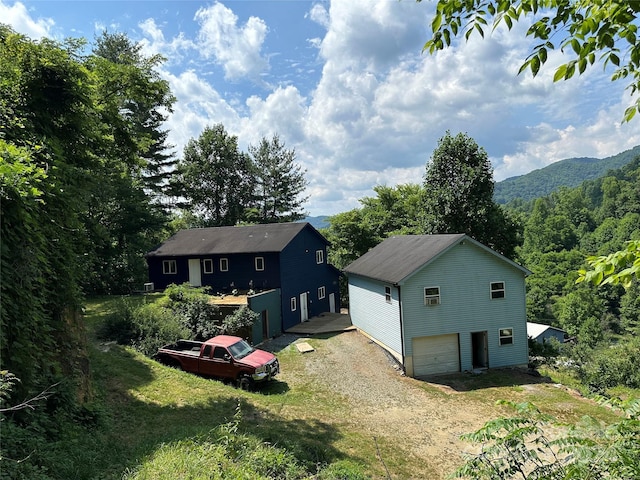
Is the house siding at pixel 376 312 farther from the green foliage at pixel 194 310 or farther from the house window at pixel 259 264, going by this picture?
the green foliage at pixel 194 310

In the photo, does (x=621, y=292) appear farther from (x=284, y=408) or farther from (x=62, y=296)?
(x=62, y=296)

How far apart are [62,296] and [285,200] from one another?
136 feet

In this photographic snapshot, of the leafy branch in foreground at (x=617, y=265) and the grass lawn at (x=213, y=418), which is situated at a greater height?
the leafy branch in foreground at (x=617, y=265)

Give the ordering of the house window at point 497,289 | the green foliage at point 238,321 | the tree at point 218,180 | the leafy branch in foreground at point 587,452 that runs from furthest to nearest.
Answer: the tree at point 218,180
the green foliage at point 238,321
the house window at point 497,289
the leafy branch in foreground at point 587,452

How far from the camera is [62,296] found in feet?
27.9

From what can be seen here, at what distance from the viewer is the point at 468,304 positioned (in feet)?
64.2

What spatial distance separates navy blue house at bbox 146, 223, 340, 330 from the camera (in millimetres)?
25422

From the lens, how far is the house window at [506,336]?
790 inches

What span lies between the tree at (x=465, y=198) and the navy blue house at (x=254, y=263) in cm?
1095

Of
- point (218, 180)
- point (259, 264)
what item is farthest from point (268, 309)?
point (218, 180)

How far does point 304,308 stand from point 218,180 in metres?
26.3

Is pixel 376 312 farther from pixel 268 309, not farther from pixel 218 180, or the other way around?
pixel 218 180

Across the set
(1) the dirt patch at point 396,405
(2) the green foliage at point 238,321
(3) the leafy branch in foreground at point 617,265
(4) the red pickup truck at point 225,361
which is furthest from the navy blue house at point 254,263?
(3) the leafy branch in foreground at point 617,265

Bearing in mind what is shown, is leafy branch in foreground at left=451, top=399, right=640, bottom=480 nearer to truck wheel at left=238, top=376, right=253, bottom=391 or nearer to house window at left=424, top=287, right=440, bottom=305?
truck wheel at left=238, top=376, right=253, bottom=391
